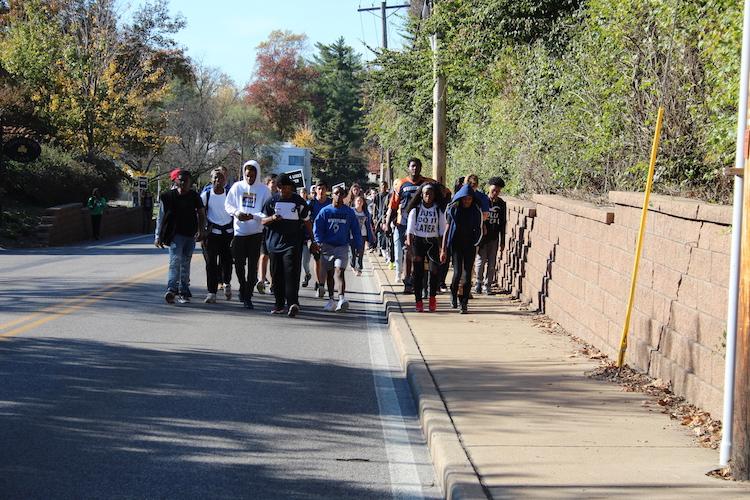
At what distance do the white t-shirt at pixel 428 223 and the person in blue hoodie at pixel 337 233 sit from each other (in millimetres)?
934

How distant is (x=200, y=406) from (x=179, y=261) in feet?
24.3

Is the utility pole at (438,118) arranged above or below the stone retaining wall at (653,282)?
above

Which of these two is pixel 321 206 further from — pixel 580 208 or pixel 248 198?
pixel 580 208

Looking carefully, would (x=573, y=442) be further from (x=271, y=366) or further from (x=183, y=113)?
(x=183, y=113)

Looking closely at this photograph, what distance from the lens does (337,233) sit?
15.8m

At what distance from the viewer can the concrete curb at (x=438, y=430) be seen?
5.94 m

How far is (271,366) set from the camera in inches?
412

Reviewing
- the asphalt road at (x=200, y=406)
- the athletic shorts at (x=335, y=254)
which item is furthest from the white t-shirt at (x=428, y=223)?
the asphalt road at (x=200, y=406)

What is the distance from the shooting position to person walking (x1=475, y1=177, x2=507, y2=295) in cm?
1731

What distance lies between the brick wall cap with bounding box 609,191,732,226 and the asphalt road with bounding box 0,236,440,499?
263 centimetres

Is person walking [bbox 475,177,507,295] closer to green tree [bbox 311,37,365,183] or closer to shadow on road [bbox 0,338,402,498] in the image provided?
shadow on road [bbox 0,338,402,498]

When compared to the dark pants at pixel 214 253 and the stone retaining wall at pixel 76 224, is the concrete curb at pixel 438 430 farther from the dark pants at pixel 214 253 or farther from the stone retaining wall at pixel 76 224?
the stone retaining wall at pixel 76 224

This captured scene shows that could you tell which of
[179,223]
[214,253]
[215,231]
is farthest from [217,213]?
[179,223]

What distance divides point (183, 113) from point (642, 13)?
6158cm
